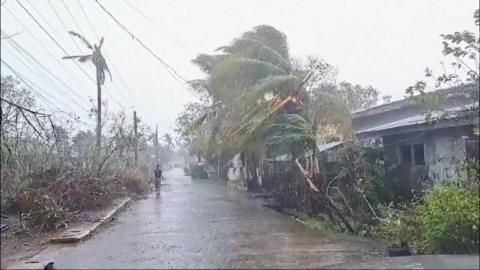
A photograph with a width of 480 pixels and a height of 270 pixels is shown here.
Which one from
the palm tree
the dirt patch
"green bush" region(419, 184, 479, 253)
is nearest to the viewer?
"green bush" region(419, 184, 479, 253)

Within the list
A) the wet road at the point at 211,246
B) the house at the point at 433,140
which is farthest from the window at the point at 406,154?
the wet road at the point at 211,246

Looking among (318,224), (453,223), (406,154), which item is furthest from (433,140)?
(453,223)

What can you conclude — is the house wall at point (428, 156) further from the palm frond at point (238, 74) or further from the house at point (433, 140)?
the palm frond at point (238, 74)

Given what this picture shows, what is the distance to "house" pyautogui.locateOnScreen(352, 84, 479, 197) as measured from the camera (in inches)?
446

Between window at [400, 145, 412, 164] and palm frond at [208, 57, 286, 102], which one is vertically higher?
palm frond at [208, 57, 286, 102]

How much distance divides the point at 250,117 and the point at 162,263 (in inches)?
462

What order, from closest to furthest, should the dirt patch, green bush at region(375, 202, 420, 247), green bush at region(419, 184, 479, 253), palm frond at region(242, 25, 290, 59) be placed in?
1. green bush at region(419, 184, 479, 253)
2. green bush at region(375, 202, 420, 247)
3. the dirt patch
4. palm frond at region(242, 25, 290, 59)

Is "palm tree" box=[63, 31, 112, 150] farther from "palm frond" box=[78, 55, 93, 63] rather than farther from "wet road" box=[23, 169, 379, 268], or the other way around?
"wet road" box=[23, 169, 379, 268]

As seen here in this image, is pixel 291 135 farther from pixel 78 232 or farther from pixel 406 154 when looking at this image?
pixel 78 232

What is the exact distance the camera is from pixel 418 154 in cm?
1522

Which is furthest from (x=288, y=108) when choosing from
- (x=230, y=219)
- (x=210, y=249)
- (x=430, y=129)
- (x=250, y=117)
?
(x=210, y=249)

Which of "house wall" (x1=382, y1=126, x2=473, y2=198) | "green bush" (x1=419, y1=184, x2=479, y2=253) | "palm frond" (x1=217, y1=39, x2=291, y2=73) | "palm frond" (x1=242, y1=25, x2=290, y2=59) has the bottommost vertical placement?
"green bush" (x1=419, y1=184, x2=479, y2=253)

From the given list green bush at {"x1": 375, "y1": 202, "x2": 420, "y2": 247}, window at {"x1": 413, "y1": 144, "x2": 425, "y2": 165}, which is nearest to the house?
window at {"x1": 413, "y1": 144, "x2": 425, "y2": 165}

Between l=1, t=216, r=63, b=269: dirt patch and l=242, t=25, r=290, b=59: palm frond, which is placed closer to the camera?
l=1, t=216, r=63, b=269: dirt patch
